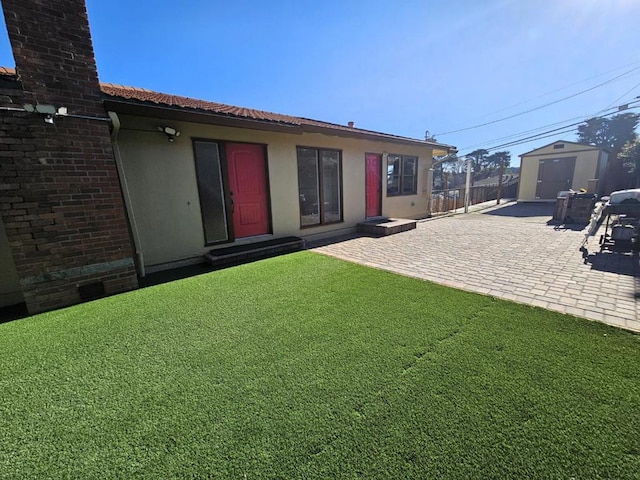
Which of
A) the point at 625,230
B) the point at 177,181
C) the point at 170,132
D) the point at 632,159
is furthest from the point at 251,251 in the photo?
the point at 632,159

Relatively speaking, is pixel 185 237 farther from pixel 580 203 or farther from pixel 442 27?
pixel 580 203

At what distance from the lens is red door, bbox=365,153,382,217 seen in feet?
28.7

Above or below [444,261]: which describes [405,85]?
above

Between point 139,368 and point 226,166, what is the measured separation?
4306 mm

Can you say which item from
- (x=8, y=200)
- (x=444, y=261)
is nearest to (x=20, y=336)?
(x=8, y=200)

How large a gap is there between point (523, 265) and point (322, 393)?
447cm

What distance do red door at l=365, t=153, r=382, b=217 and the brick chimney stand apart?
692 centimetres

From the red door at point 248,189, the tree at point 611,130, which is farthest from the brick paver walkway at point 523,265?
the tree at point 611,130

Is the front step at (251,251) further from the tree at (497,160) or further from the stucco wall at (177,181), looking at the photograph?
the tree at (497,160)

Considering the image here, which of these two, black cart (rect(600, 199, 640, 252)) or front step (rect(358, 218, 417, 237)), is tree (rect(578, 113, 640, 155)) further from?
front step (rect(358, 218, 417, 237))

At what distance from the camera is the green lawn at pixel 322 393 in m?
1.38

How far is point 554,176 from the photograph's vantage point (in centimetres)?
1608

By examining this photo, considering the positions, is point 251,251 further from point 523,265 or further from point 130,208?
point 523,265

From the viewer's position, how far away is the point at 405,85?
1347cm
